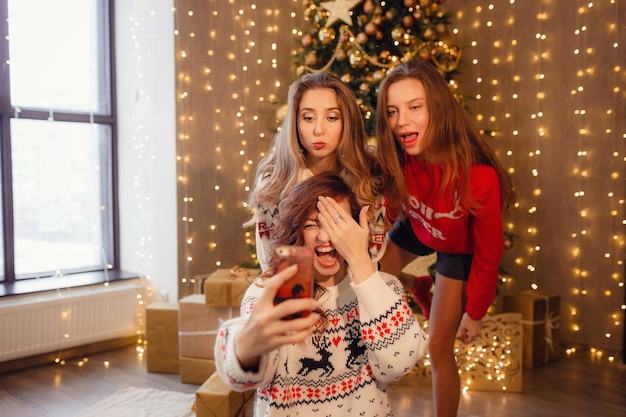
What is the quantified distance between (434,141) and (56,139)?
2.82 meters

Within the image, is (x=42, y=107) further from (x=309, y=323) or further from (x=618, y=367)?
(x=618, y=367)

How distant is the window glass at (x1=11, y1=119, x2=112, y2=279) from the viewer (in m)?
3.69

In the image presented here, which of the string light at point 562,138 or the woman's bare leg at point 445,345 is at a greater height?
the string light at point 562,138

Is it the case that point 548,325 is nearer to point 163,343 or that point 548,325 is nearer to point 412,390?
point 412,390

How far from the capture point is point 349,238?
4.34 feet

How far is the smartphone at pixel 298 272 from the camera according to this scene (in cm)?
104

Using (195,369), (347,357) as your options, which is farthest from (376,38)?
(347,357)

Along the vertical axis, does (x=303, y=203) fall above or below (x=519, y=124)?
below

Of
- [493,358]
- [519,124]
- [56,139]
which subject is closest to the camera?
[493,358]

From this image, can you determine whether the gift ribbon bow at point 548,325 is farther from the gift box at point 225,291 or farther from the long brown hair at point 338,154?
the long brown hair at point 338,154

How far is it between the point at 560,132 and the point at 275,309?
11.2 ft

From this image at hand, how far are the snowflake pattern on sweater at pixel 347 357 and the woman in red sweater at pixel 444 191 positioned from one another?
63 cm

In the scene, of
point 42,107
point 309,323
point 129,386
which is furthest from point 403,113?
point 42,107

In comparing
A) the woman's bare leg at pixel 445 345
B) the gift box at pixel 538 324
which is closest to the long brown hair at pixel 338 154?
the woman's bare leg at pixel 445 345
